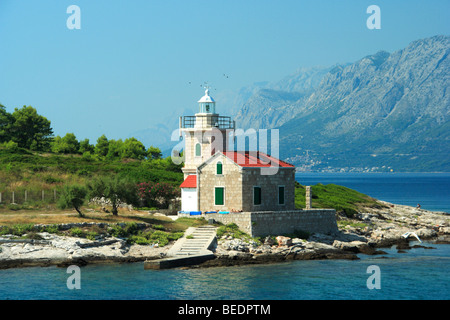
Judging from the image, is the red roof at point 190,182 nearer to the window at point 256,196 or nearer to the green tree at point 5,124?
the window at point 256,196

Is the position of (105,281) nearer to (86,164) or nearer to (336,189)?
(86,164)

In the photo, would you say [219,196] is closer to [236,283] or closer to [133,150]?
[236,283]

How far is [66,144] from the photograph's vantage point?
89.3 meters

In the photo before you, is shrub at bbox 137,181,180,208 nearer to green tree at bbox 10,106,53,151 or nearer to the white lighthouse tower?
the white lighthouse tower

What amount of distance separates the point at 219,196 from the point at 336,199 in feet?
85.6

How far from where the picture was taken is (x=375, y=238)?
49.1 metres

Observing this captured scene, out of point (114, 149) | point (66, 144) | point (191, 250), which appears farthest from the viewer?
point (114, 149)

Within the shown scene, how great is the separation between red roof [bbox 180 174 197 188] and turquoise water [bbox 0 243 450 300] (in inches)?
442

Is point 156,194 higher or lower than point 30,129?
lower

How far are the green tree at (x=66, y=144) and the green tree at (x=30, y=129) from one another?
213 cm

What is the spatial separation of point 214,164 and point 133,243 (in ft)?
29.2

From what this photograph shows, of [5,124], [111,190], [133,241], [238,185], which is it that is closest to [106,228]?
[133,241]

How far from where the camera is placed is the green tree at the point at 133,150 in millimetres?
89900
